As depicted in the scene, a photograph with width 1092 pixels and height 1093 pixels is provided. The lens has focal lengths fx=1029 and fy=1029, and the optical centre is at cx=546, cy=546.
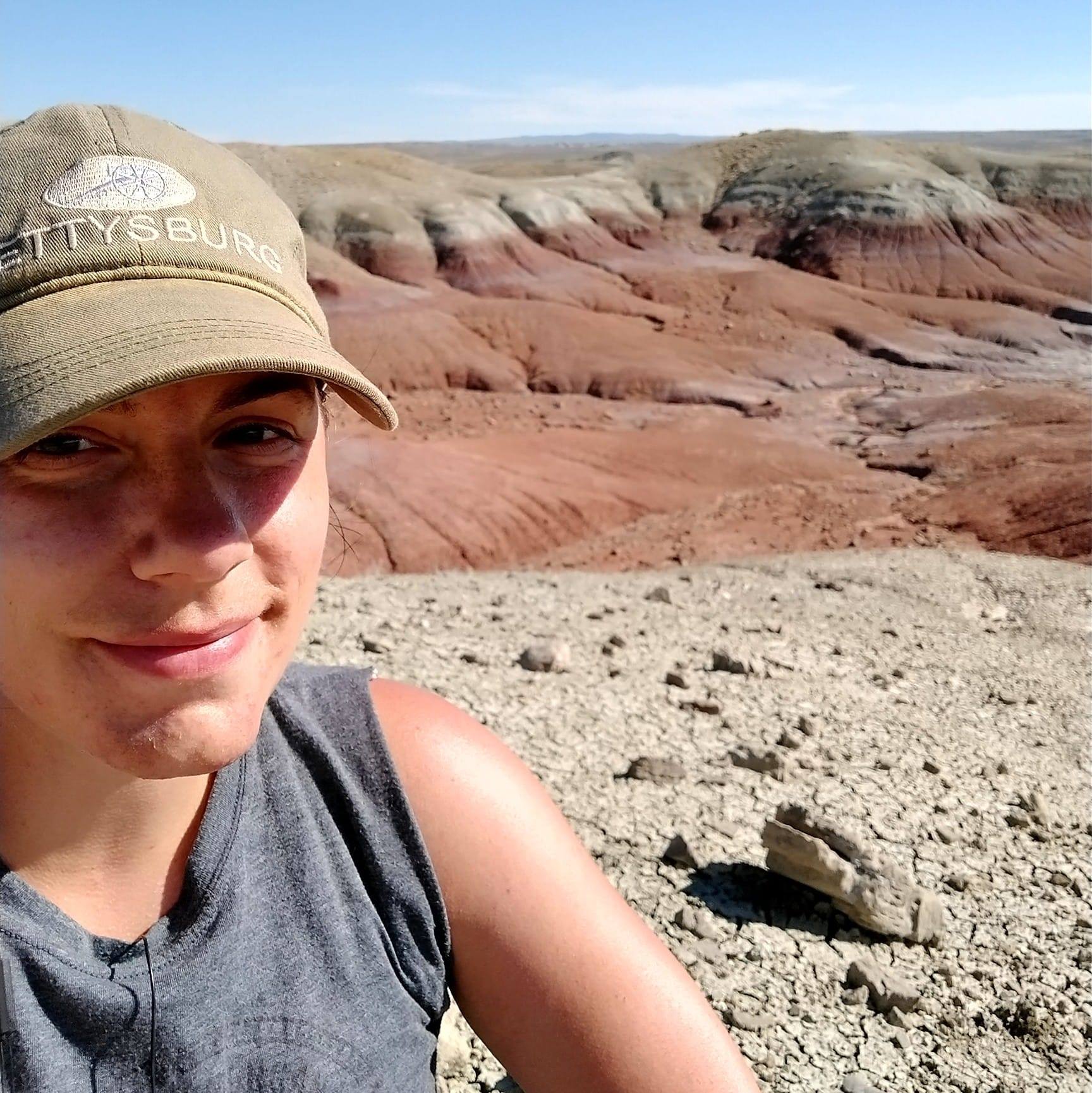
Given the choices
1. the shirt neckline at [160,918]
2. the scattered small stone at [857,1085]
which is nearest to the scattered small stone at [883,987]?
the scattered small stone at [857,1085]

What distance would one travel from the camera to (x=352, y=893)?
120 cm

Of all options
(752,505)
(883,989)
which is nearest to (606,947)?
(883,989)

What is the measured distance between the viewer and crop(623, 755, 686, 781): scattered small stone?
12.5ft

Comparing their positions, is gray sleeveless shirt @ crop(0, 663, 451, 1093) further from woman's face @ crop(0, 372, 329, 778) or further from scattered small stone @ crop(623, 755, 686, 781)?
scattered small stone @ crop(623, 755, 686, 781)

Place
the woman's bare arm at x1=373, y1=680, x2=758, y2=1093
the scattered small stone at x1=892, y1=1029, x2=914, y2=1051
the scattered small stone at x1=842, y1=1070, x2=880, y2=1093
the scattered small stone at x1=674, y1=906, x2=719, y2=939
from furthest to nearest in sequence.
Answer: the scattered small stone at x1=674, y1=906, x2=719, y2=939 < the scattered small stone at x1=892, y1=1029, x2=914, y2=1051 < the scattered small stone at x1=842, y1=1070, x2=880, y2=1093 < the woman's bare arm at x1=373, y1=680, x2=758, y2=1093

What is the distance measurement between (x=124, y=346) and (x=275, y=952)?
669 millimetres

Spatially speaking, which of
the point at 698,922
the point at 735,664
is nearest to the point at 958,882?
the point at 698,922

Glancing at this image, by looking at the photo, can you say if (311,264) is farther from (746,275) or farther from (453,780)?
(453,780)

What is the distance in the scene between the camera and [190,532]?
948 mm

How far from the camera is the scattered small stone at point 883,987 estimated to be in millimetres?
2652

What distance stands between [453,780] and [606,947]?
0.27m

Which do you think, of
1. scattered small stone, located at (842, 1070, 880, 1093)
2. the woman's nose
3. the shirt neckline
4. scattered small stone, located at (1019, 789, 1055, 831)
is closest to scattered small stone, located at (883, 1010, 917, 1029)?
scattered small stone, located at (842, 1070, 880, 1093)

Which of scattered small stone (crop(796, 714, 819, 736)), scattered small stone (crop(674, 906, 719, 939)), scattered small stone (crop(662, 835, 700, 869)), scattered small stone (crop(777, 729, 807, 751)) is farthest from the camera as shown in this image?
scattered small stone (crop(796, 714, 819, 736))

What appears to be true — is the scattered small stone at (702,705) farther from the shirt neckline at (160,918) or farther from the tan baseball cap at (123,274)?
the tan baseball cap at (123,274)
